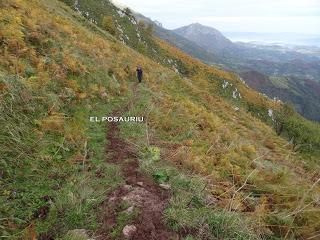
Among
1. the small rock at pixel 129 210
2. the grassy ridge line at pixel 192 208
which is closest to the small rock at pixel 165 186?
Answer: the grassy ridge line at pixel 192 208

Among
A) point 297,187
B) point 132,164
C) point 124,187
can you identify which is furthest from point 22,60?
point 297,187

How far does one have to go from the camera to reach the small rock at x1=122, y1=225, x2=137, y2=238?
6555mm

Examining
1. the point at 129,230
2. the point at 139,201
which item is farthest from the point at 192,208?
the point at 129,230

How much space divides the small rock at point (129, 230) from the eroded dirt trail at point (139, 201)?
0.02 m

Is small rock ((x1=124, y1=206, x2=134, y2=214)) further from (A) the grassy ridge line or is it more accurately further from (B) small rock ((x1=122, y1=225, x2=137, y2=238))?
(A) the grassy ridge line

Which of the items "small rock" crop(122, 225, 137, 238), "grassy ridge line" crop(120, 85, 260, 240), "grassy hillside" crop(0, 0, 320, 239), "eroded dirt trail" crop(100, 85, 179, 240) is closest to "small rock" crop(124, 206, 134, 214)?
"eroded dirt trail" crop(100, 85, 179, 240)

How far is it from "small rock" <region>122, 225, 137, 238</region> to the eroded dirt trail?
0.02m

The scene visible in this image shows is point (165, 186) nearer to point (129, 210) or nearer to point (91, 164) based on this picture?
point (129, 210)

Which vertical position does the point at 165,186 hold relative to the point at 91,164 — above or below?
above

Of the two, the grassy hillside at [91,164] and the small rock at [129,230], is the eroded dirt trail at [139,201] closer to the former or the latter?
the small rock at [129,230]

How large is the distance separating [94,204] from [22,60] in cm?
890

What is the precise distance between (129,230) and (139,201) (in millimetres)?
1113

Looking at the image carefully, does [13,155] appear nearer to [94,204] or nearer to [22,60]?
[94,204]

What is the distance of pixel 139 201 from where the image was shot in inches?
304
